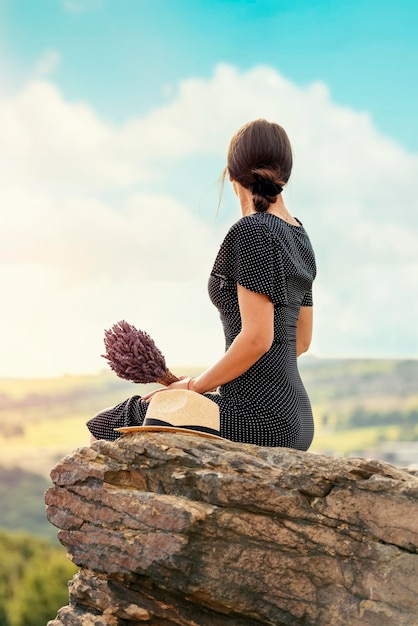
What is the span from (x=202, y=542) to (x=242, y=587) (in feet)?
1.03

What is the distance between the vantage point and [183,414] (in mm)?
4629

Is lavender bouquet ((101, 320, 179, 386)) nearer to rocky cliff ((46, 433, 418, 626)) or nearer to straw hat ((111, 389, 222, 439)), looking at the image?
straw hat ((111, 389, 222, 439))

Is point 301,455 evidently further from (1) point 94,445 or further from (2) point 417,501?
(1) point 94,445

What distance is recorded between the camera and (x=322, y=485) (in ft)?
14.0

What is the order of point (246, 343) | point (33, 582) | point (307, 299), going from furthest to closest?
point (33, 582) → point (307, 299) → point (246, 343)

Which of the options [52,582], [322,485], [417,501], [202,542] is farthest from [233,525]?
[52,582]

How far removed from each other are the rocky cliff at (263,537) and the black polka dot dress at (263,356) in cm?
30

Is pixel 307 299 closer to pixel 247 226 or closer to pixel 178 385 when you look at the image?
pixel 247 226

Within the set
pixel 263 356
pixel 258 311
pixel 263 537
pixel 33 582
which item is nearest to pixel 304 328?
pixel 263 356

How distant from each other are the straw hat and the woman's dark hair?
1.28 metres

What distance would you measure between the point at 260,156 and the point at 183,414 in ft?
5.35

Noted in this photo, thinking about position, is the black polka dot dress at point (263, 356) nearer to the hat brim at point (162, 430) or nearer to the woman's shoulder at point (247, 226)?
the woman's shoulder at point (247, 226)

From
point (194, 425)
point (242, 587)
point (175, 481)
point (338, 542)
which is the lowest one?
point (242, 587)

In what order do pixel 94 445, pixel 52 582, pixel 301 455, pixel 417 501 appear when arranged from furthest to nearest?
pixel 52 582 < pixel 94 445 < pixel 301 455 < pixel 417 501
